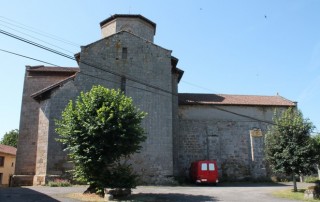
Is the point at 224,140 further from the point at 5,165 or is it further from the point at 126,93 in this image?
the point at 5,165

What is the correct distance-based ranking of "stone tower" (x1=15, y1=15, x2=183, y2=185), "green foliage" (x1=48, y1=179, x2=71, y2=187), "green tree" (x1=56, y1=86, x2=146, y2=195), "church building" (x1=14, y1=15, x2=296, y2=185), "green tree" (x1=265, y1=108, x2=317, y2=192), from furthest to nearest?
"church building" (x1=14, y1=15, x2=296, y2=185) < "stone tower" (x1=15, y1=15, x2=183, y2=185) < "green foliage" (x1=48, y1=179, x2=71, y2=187) < "green tree" (x1=265, y1=108, x2=317, y2=192) < "green tree" (x1=56, y1=86, x2=146, y2=195)

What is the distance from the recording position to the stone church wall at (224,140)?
88.8 ft

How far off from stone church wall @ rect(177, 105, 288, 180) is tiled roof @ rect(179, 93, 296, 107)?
0.48 meters

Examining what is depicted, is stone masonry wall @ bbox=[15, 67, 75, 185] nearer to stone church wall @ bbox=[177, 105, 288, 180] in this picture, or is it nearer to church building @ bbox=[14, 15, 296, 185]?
church building @ bbox=[14, 15, 296, 185]

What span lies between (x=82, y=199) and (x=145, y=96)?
37.6ft

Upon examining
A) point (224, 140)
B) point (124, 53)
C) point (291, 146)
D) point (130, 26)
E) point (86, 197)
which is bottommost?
point (86, 197)

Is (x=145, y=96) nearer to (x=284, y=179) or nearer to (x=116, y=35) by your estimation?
(x=116, y=35)

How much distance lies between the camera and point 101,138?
14523 millimetres

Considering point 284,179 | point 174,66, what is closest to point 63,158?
point 174,66

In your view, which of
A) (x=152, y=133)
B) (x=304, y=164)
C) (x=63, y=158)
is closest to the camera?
(x=304, y=164)

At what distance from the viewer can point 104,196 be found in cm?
1388

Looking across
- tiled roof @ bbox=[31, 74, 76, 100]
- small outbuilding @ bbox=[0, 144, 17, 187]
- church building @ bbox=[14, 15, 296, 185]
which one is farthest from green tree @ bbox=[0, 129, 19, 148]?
tiled roof @ bbox=[31, 74, 76, 100]

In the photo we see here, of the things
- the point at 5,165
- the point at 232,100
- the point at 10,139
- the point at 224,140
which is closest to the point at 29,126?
the point at 224,140

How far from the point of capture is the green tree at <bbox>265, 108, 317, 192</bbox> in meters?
17.4
